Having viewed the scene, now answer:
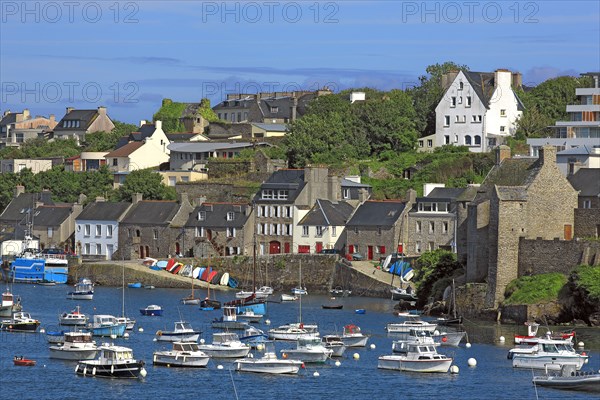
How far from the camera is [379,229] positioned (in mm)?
107312

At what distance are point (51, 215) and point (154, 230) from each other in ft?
39.8

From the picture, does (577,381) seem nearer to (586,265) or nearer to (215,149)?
(586,265)

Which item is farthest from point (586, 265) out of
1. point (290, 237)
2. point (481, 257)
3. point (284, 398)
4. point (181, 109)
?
point (181, 109)

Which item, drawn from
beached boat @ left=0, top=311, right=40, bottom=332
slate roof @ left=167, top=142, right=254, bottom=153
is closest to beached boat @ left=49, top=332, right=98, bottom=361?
beached boat @ left=0, top=311, right=40, bottom=332

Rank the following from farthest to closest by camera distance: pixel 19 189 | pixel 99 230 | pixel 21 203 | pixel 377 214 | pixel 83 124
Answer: pixel 83 124 < pixel 19 189 < pixel 21 203 < pixel 99 230 < pixel 377 214

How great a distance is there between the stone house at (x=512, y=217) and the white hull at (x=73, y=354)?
23.1 m

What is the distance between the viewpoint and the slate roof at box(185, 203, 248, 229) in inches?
4503

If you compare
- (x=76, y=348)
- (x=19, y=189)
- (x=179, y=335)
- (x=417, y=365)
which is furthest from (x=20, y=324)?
(x=19, y=189)

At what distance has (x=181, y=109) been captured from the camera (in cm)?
16288

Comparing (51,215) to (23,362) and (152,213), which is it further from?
(23,362)

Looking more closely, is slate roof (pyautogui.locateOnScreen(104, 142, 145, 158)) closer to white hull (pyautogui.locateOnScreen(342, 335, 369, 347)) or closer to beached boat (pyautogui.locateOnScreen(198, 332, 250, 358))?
white hull (pyautogui.locateOnScreen(342, 335, 369, 347))

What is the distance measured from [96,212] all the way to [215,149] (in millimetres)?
14578

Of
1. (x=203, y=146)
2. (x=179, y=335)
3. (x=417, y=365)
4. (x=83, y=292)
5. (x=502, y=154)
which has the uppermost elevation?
(x=203, y=146)

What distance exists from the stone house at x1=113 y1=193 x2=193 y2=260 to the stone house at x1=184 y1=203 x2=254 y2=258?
1125 mm
